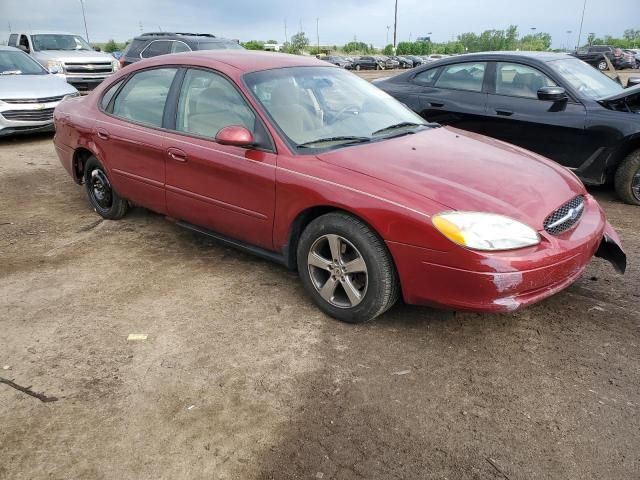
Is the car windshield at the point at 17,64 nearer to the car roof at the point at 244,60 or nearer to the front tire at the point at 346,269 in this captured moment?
the car roof at the point at 244,60

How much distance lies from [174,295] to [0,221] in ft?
8.80

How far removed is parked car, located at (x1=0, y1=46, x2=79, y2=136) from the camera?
8.58 m

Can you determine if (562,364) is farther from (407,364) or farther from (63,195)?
(63,195)

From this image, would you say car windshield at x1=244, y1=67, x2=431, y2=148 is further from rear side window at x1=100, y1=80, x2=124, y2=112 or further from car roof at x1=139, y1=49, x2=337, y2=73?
rear side window at x1=100, y1=80, x2=124, y2=112

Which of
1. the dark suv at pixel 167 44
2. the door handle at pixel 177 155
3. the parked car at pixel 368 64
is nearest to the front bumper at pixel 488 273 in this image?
the door handle at pixel 177 155

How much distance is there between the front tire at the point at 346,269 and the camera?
3049mm

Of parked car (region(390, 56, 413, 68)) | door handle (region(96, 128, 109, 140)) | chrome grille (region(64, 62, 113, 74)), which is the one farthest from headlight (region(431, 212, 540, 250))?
parked car (region(390, 56, 413, 68))

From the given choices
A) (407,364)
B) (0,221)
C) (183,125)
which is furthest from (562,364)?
(0,221)

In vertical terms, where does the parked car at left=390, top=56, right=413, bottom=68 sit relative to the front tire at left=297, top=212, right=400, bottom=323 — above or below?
below

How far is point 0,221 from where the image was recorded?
208 inches

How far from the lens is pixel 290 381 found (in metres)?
2.78

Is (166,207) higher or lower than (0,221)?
higher

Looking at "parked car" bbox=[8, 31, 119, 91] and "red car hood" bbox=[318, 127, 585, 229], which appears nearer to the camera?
"red car hood" bbox=[318, 127, 585, 229]

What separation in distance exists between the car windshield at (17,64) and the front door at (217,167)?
7.18m
